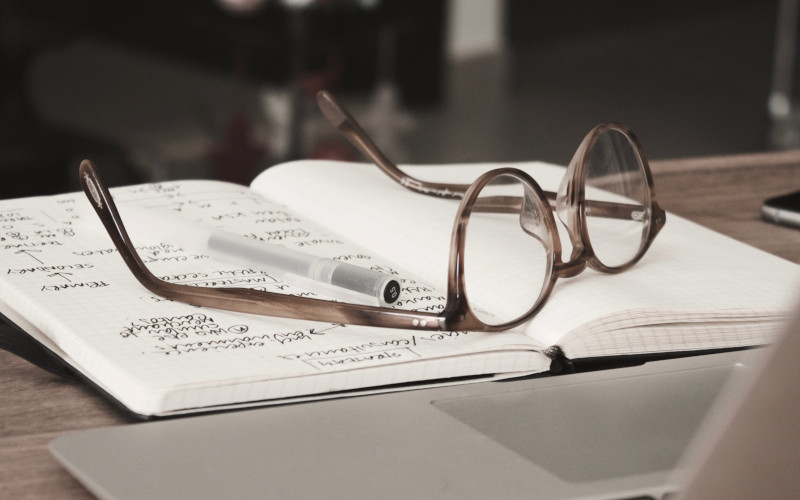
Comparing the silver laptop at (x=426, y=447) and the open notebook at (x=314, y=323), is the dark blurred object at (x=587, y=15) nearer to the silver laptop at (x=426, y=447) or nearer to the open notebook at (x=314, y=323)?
the open notebook at (x=314, y=323)

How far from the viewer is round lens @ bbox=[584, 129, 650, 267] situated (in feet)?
1.67

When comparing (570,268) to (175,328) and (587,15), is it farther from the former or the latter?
(587,15)

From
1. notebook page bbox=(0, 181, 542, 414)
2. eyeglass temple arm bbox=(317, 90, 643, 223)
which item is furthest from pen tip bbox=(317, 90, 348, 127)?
notebook page bbox=(0, 181, 542, 414)

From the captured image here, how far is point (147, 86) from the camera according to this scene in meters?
2.94

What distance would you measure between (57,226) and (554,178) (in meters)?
0.29

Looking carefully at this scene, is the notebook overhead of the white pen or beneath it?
beneath

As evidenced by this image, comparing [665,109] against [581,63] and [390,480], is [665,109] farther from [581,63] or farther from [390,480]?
[390,480]

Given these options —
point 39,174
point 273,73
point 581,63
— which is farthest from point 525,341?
point 581,63

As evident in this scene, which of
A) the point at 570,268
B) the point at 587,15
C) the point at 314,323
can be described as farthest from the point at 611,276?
the point at 587,15

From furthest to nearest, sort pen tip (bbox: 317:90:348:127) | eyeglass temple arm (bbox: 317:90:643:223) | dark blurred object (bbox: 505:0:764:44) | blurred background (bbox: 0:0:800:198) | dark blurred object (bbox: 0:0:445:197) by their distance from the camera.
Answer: dark blurred object (bbox: 505:0:764:44) < blurred background (bbox: 0:0:800:198) < dark blurred object (bbox: 0:0:445:197) < pen tip (bbox: 317:90:348:127) < eyeglass temple arm (bbox: 317:90:643:223)

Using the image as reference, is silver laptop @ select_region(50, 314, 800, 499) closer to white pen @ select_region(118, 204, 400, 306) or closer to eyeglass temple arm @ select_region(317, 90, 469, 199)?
white pen @ select_region(118, 204, 400, 306)

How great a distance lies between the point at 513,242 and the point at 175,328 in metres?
0.18

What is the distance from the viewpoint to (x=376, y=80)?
3.37 m

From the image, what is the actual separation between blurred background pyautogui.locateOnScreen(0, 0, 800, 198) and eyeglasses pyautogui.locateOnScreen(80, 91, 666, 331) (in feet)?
4.26
